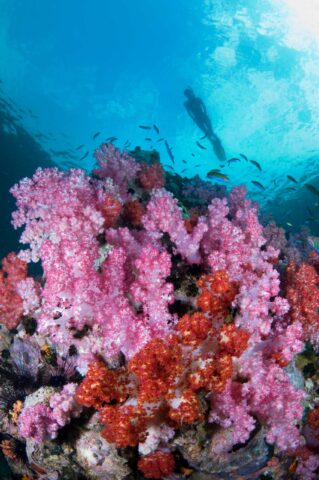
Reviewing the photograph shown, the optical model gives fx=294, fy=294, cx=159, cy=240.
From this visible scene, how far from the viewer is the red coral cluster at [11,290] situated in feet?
15.7

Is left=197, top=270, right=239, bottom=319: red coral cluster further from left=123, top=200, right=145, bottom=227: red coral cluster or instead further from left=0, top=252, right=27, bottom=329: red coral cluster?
left=0, top=252, right=27, bottom=329: red coral cluster

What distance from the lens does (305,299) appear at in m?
4.40

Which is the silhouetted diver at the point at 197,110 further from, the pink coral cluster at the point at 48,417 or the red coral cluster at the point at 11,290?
the pink coral cluster at the point at 48,417

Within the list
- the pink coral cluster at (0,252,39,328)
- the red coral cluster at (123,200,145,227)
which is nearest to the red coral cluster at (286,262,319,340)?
the red coral cluster at (123,200,145,227)

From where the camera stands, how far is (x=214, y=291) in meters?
3.54

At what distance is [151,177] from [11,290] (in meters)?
3.31

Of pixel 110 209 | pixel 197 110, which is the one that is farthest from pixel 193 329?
pixel 197 110

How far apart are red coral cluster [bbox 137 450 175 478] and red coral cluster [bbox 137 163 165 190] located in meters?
4.41

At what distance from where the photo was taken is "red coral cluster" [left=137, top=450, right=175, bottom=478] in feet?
10.8

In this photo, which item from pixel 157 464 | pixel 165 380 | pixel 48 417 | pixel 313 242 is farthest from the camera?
pixel 313 242

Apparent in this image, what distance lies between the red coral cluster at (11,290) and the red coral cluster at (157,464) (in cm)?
295

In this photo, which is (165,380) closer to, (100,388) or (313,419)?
(100,388)

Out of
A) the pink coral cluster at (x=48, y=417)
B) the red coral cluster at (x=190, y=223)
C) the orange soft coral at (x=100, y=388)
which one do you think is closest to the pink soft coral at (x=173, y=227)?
the red coral cluster at (x=190, y=223)

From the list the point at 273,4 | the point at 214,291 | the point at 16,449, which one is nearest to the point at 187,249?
the point at 214,291
